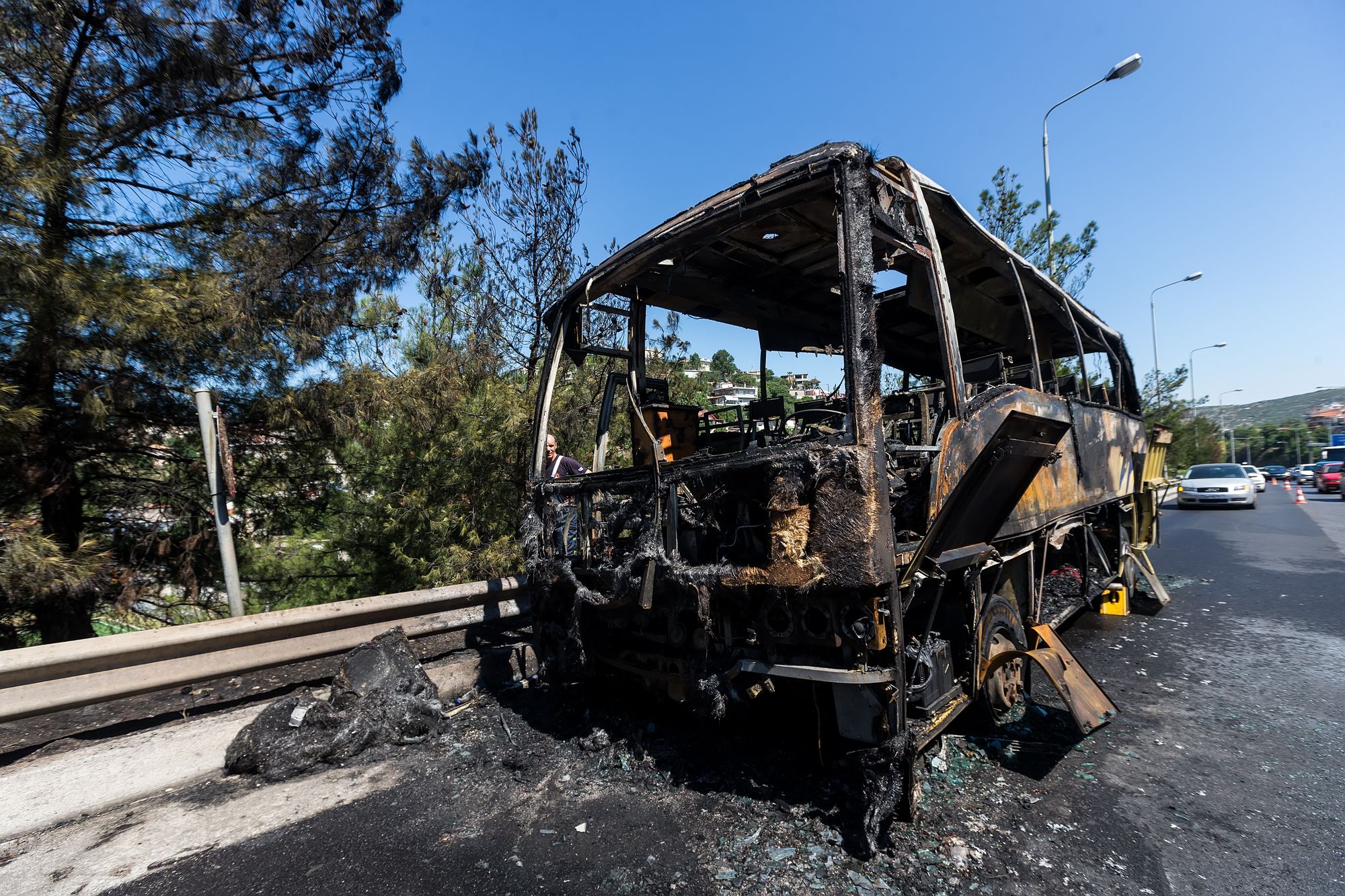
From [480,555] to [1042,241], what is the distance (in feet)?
42.7

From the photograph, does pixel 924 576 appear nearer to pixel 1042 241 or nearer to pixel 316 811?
pixel 316 811

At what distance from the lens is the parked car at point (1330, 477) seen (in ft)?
86.3

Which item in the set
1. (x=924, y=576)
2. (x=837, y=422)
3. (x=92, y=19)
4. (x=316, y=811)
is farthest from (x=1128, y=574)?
(x=92, y=19)

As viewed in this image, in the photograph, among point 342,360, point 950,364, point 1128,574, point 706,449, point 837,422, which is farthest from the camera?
point 1128,574

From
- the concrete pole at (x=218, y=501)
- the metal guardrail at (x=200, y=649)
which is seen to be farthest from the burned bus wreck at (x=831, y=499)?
the concrete pole at (x=218, y=501)

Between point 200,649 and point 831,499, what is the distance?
3.57 m

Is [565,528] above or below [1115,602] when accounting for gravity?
above

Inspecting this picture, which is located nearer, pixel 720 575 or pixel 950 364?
pixel 720 575

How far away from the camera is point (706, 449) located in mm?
3727

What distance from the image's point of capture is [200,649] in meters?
3.59

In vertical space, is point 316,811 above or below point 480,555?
below

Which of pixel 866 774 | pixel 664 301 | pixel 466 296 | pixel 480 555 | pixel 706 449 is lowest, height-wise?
pixel 866 774

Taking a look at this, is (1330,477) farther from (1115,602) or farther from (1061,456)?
(1061,456)

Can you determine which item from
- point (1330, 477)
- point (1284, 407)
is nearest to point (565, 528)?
point (1330, 477)
